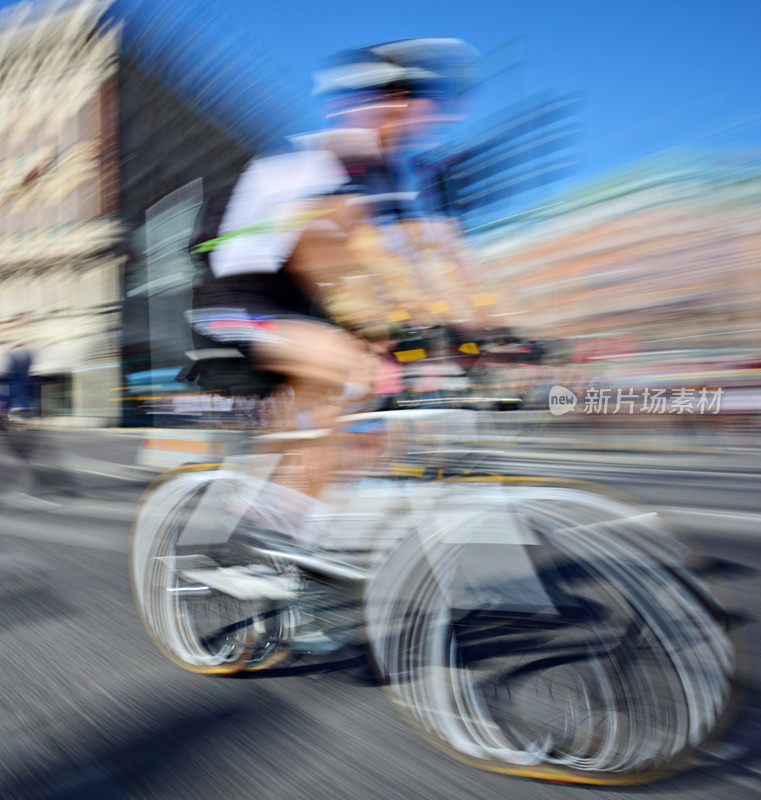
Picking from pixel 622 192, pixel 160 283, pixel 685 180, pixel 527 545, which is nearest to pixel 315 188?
pixel 527 545

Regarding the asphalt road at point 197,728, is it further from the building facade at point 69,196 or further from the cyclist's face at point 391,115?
the building facade at point 69,196

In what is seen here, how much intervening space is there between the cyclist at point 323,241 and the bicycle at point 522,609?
15 cm

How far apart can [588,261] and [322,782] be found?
12.4m

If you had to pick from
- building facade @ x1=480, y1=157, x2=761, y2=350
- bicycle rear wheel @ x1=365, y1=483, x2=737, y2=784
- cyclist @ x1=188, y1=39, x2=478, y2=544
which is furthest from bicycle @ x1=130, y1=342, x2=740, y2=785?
building facade @ x1=480, y1=157, x2=761, y2=350

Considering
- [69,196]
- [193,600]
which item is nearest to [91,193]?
[69,196]

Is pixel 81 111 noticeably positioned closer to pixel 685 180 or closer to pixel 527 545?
pixel 685 180

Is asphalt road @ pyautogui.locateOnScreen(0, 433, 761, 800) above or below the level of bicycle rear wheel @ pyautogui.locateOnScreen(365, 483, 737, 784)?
below

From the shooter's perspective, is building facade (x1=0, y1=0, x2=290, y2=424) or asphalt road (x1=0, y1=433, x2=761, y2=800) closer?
asphalt road (x1=0, y1=433, x2=761, y2=800)

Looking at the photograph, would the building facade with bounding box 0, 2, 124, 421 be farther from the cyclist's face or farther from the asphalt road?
the cyclist's face

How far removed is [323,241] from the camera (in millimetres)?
1808

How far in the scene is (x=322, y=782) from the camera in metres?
1.69

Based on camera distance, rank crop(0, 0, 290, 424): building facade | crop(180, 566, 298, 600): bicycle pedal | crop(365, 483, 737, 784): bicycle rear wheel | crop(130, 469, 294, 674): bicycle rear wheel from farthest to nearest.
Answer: crop(0, 0, 290, 424): building facade → crop(130, 469, 294, 674): bicycle rear wheel → crop(180, 566, 298, 600): bicycle pedal → crop(365, 483, 737, 784): bicycle rear wheel

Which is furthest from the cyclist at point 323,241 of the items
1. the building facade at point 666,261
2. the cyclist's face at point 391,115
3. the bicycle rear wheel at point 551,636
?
the building facade at point 666,261

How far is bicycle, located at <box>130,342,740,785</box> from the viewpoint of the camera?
139 cm
